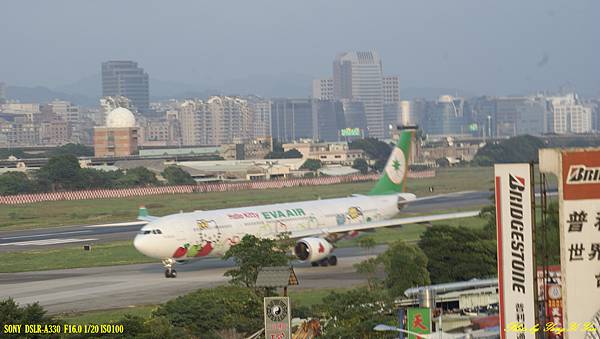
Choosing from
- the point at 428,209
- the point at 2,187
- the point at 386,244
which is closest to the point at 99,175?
the point at 2,187

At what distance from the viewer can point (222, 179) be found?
18250 centimetres

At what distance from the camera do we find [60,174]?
153 metres

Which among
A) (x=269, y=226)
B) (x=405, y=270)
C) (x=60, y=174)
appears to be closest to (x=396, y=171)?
(x=269, y=226)

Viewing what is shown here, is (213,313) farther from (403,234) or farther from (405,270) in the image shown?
(403,234)

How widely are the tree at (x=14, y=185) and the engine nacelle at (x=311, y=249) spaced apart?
84.4 metres

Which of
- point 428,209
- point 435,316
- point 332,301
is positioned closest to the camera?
point 435,316

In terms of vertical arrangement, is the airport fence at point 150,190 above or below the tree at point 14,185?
below

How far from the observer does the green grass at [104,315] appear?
46.0 m

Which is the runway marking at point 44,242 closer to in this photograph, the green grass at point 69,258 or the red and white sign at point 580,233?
the green grass at point 69,258

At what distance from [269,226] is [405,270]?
18027mm

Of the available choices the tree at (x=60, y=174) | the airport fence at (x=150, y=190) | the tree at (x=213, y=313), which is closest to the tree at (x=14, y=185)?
the tree at (x=60, y=174)

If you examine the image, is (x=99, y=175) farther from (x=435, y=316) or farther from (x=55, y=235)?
(x=435, y=316)

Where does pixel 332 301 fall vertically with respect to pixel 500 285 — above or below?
below

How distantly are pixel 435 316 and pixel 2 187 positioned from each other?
114 meters
